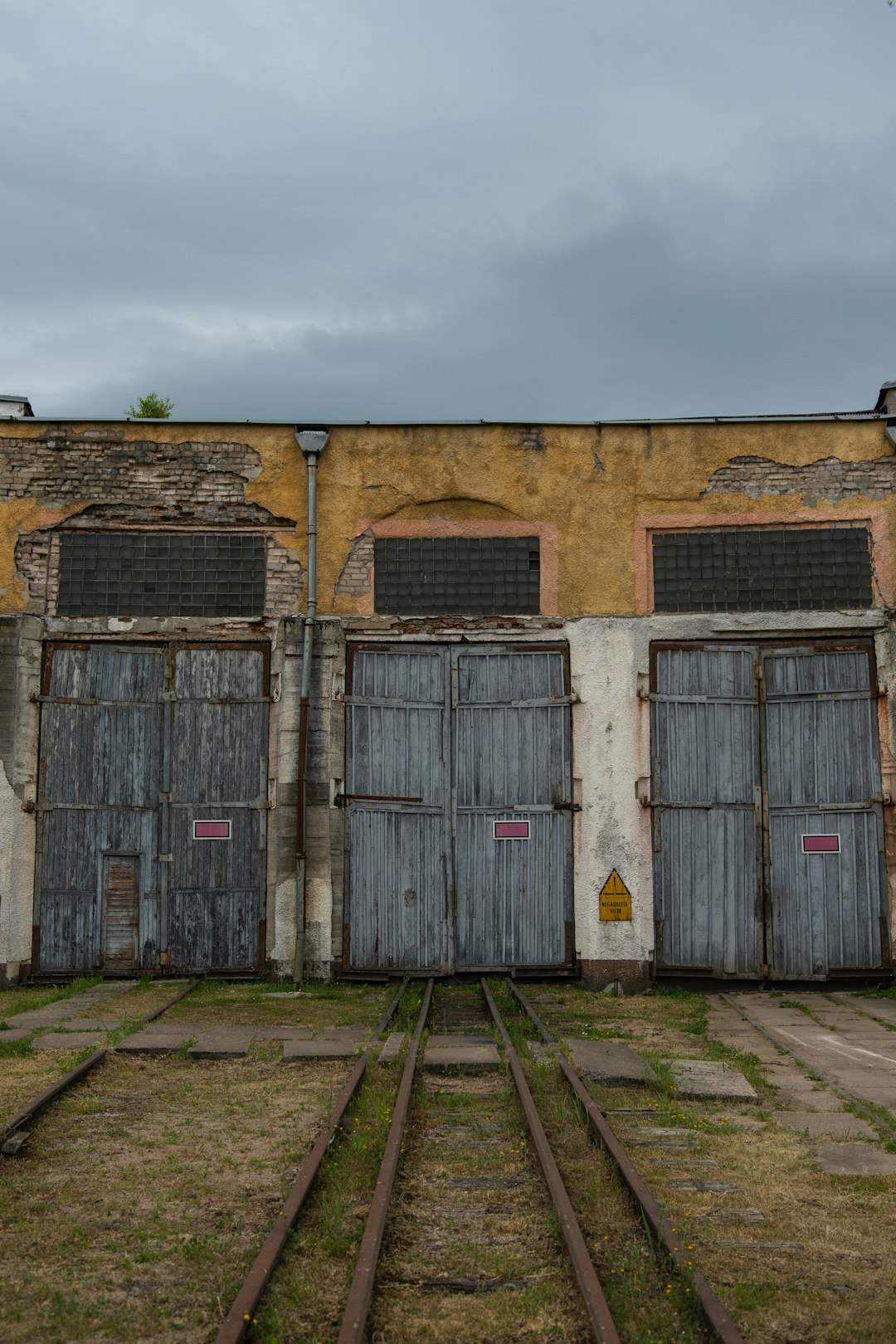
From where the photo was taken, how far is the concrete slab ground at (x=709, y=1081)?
304 inches

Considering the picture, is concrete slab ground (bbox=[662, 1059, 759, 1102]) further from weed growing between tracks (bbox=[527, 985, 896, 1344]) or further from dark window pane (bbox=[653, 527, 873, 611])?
dark window pane (bbox=[653, 527, 873, 611])

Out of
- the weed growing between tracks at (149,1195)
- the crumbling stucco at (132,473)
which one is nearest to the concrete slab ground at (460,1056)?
the weed growing between tracks at (149,1195)

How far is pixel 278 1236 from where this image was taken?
Result: 15.7 feet

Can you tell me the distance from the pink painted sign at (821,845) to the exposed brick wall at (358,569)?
5.56 meters

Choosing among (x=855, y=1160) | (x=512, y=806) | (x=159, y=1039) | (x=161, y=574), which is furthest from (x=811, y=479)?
(x=159, y=1039)

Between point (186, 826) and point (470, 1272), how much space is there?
30.8 ft

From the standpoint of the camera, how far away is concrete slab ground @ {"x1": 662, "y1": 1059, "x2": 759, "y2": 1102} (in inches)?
304

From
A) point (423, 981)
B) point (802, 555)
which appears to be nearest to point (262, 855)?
point (423, 981)

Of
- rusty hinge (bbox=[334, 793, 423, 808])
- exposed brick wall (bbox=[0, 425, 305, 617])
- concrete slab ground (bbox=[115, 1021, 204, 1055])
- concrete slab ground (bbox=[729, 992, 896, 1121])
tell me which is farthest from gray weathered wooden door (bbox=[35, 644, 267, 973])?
concrete slab ground (bbox=[729, 992, 896, 1121])

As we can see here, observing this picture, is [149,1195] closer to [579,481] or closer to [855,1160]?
[855,1160]

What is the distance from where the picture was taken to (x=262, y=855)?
532 inches

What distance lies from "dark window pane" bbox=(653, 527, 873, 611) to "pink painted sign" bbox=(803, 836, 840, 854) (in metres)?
2.50

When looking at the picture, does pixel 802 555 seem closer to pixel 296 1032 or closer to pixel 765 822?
pixel 765 822

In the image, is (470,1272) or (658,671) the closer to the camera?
(470,1272)
